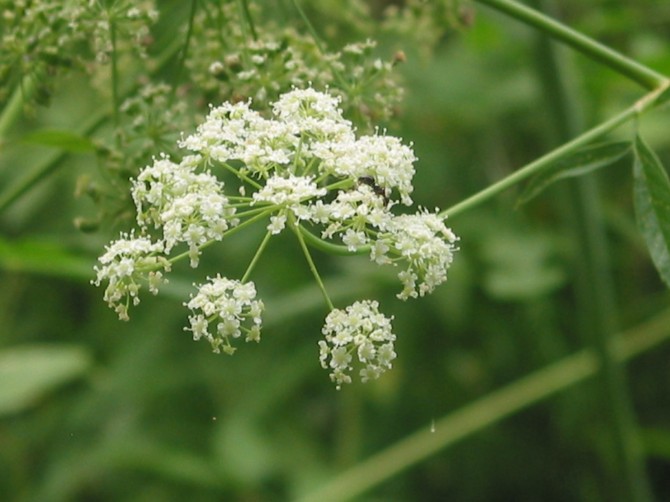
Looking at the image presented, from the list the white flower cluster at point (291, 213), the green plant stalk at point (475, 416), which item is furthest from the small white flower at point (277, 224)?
the green plant stalk at point (475, 416)

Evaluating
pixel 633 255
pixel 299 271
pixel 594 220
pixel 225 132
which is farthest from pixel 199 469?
pixel 225 132

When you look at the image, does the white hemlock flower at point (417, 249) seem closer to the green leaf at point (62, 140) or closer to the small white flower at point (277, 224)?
the small white flower at point (277, 224)

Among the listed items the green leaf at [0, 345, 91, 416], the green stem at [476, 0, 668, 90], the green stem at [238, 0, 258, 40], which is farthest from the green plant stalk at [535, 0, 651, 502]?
the green leaf at [0, 345, 91, 416]

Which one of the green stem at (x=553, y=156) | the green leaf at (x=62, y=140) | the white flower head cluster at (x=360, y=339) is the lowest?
the white flower head cluster at (x=360, y=339)

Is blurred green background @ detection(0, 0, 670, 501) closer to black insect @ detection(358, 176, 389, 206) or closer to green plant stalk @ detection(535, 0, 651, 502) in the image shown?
green plant stalk @ detection(535, 0, 651, 502)

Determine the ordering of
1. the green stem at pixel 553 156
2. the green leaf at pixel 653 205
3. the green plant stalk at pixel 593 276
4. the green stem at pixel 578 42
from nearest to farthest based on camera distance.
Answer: the green stem at pixel 553 156, the green leaf at pixel 653 205, the green stem at pixel 578 42, the green plant stalk at pixel 593 276

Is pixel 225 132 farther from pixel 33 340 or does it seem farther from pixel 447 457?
pixel 33 340

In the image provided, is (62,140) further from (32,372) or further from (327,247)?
(32,372)
